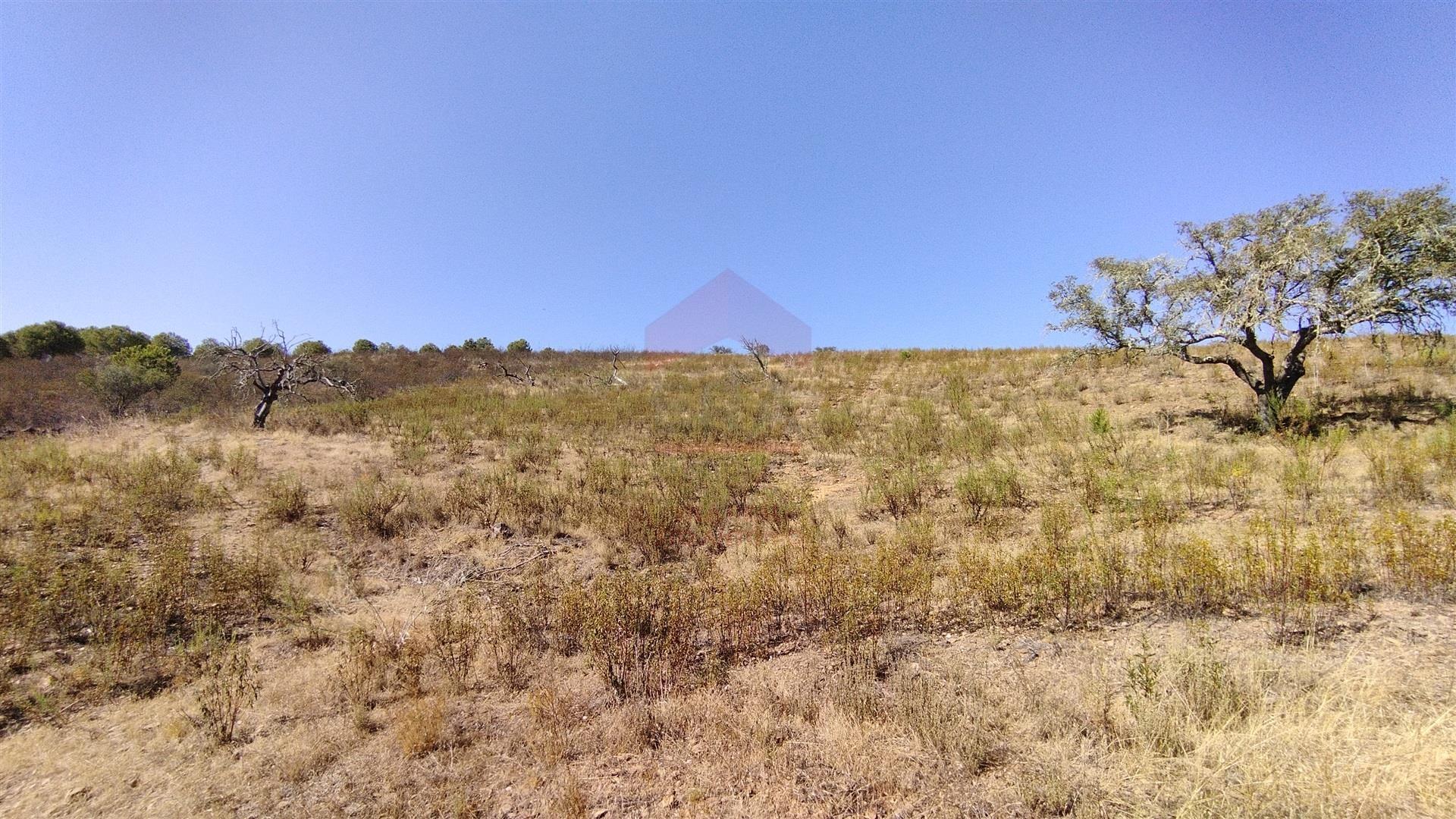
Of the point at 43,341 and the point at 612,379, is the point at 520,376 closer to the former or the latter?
the point at 612,379

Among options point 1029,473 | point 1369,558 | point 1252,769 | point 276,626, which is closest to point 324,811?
point 276,626

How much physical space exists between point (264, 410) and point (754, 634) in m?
13.1

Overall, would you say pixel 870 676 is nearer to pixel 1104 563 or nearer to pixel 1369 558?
pixel 1104 563

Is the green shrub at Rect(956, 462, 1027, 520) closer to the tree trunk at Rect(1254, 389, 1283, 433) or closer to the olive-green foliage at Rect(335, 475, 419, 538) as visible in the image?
the tree trunk at Rect(1254, 389, 1283, 433)

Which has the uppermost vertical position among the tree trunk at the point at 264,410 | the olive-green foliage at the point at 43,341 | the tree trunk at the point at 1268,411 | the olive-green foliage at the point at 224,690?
the olive-green foliage at the point at 43,341

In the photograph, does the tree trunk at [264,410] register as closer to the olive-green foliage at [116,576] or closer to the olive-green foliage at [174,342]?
the olive-green foliage at [116,576]

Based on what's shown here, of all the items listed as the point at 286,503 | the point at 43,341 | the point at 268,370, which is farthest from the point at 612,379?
the point at 43,341

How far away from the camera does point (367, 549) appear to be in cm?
621

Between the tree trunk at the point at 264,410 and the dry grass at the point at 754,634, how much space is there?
2.99 meters

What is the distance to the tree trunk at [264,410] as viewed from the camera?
1153 cm

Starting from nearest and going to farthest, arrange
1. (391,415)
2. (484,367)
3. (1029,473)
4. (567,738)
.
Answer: (567,738), (1029,473), (391,415), (484,367)

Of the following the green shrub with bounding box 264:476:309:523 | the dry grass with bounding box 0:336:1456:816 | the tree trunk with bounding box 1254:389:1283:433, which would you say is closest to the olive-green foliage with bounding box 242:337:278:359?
the dry grass with bounding box 0:336:1456:816

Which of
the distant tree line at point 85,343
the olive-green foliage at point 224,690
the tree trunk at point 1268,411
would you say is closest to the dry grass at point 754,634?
the olive-green foliage at point 224,690

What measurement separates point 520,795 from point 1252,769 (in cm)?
316
